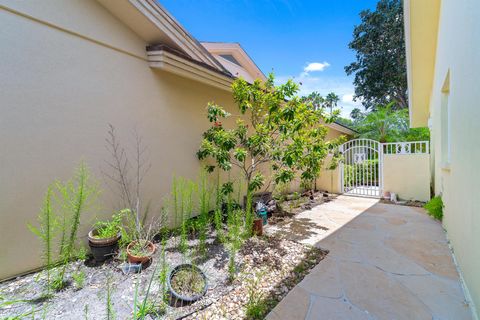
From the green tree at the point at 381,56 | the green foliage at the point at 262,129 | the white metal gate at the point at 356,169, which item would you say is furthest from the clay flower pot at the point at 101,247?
the green tree at the point at 381,56

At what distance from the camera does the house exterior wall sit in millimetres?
3441

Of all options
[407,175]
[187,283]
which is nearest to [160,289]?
[187,283]

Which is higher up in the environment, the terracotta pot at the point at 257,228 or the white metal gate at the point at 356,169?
the white metal gate at the point at 356,169

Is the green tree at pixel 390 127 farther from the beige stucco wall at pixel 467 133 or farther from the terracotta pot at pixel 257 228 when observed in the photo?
the terracotta pot at pixel 257 228

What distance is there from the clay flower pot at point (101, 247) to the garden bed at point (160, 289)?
171 mm

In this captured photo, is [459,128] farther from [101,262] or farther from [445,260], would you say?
[101,262]

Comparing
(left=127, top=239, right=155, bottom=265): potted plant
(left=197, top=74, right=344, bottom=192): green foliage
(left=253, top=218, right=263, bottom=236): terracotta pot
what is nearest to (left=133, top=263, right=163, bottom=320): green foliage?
(left=127, top=239, right=155, bottom=265): potted plant

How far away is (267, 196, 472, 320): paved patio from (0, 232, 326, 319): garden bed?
33 cm

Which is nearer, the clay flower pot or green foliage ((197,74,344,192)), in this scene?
the clay flower pot

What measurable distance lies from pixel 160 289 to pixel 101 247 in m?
1.43

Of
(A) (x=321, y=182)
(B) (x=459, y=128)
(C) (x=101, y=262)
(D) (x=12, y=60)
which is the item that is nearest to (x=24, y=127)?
(D) (x=12, y=60)

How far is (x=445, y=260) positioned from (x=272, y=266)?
335 centimetres

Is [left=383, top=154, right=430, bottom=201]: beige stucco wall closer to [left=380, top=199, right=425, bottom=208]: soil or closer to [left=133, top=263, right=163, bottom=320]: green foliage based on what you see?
[left=380, top=199, right=425, bottom=208]: soil

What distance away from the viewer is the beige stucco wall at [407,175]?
9.23 m
